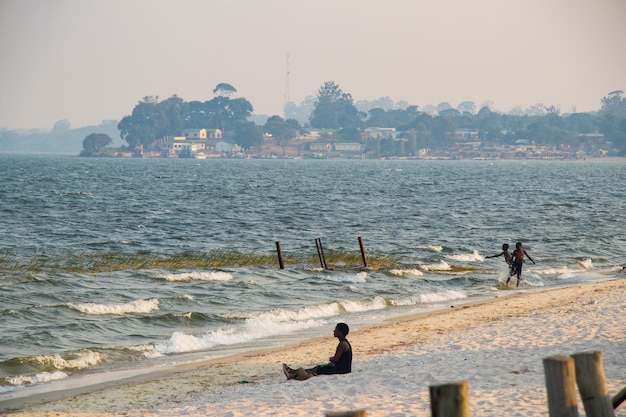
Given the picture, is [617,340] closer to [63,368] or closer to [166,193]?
[63,368]

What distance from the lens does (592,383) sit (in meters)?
7.15

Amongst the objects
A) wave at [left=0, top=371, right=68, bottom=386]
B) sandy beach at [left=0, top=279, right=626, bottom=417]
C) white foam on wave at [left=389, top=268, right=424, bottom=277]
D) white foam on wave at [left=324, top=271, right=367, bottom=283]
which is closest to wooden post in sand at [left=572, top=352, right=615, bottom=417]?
sandy beach at [left=0, top=279, right=626, bottom=417]

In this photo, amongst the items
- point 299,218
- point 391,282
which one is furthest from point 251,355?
point 299,218

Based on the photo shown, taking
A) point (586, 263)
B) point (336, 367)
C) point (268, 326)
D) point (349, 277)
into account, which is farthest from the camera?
point (586, 263)

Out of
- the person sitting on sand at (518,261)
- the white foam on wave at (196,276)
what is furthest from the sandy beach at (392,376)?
the white foam on wave at (196,276)

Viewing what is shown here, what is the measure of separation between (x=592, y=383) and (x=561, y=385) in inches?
19.2

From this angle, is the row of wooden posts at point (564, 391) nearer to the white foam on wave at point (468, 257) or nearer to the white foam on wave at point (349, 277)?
the white foam on wave at point (349, 277)

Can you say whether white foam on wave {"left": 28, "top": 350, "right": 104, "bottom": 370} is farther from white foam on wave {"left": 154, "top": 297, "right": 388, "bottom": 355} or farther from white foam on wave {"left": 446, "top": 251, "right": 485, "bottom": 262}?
white foam on wave {"left": 446, "top": 251, "right": 485, "bottom": 262}

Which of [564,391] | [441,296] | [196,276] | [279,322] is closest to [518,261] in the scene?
[441,296]

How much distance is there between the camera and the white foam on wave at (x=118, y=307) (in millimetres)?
23766

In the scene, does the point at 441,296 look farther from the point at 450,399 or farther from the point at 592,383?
the point at 450,399

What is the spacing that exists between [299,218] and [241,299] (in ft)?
107

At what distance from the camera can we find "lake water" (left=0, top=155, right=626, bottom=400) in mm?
19984

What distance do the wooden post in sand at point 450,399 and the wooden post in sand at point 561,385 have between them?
0.87 metres
